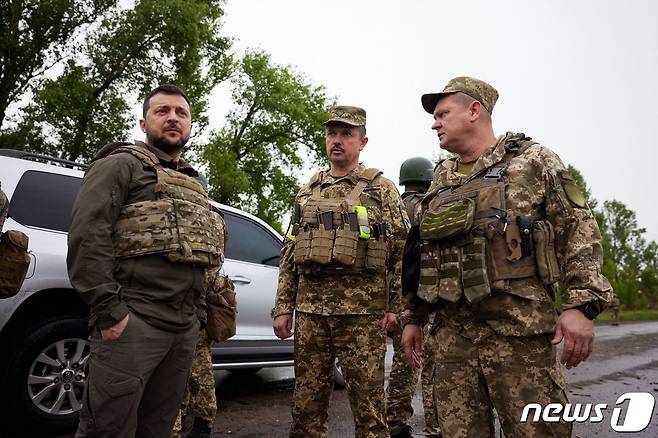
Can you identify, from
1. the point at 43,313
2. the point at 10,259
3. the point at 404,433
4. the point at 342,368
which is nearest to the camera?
the point at 10,259

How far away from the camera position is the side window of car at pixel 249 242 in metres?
5.14

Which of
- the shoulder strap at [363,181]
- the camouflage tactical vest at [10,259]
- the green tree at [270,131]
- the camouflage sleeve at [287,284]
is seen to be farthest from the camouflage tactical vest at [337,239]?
the green tree at [270,131]

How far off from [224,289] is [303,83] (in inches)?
1182

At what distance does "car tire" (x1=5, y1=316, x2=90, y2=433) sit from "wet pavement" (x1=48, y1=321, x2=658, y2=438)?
3.53 feet

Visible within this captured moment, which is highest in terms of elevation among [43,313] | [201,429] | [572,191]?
[572,191]

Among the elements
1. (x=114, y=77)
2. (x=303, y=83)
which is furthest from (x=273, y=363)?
(x=303, y=83)

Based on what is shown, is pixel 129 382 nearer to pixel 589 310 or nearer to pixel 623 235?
pixel 589 310

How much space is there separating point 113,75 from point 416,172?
55.2 ft

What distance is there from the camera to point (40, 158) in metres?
3.99

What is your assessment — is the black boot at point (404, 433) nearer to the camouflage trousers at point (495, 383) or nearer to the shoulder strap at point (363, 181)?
the camouflage trousers at point (495, 383)

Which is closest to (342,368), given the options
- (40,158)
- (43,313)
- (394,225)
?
(394,225)

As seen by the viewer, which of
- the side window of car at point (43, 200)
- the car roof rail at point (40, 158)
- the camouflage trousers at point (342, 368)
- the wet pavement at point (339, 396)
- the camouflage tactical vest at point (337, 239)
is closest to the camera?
the camouflage trousers at point (342, 368)

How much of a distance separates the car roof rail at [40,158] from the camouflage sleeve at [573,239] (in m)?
3.22

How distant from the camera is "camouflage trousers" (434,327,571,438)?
6.89 feet
